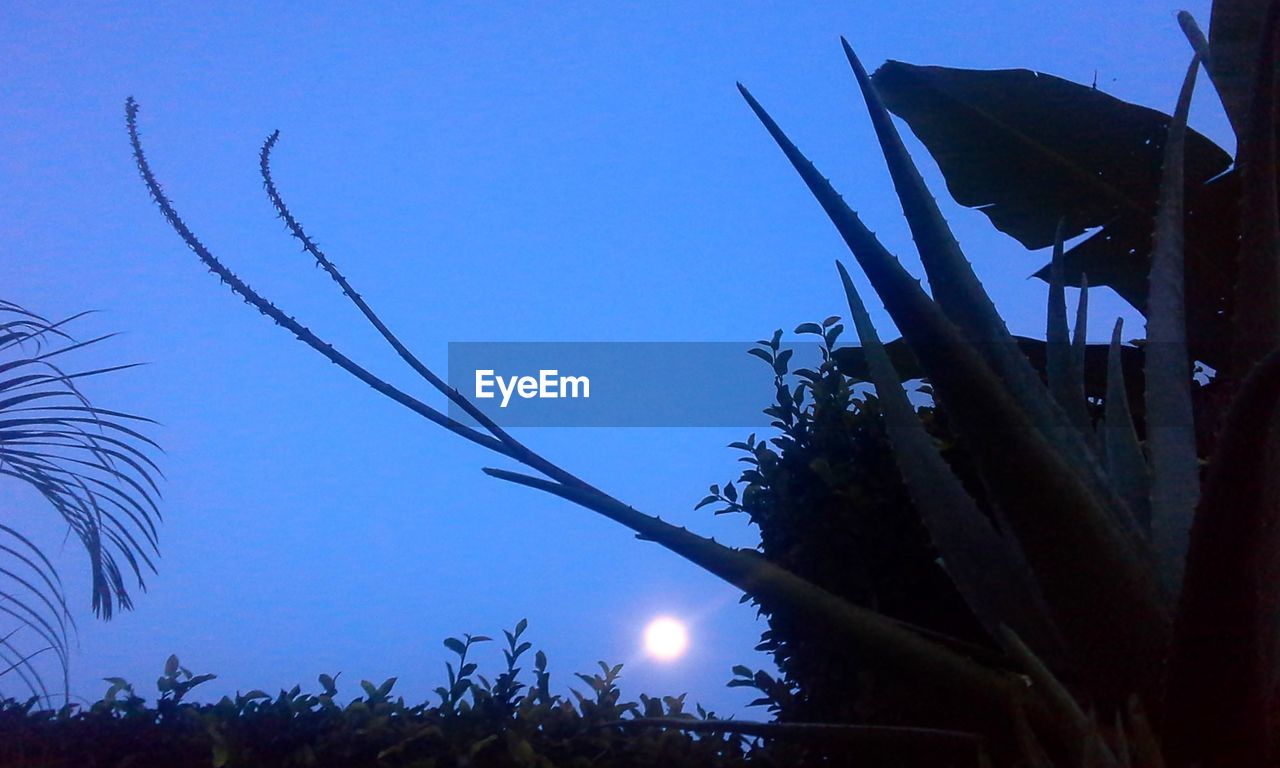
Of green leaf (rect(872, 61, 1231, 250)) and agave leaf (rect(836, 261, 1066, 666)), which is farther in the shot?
green leaf (rect(872, 61, 1231, 250))

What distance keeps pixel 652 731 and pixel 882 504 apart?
3.22 ft

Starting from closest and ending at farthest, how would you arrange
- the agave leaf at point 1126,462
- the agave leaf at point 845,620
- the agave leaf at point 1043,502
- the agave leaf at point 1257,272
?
the agave leaf at point 1043,502 < the agave leaf at point 845,620 < the agave leaf at point 1257,272 < the agave leaf at point 1126,462

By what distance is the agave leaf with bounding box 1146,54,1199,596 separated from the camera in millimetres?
1697

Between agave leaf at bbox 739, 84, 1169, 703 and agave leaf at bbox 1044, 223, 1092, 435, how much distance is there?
2.00 feet

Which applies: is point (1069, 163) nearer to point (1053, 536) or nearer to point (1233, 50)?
point (1233, 50)

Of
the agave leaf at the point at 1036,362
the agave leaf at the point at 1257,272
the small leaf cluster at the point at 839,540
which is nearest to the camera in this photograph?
the agave leaf at the point at 1257,272

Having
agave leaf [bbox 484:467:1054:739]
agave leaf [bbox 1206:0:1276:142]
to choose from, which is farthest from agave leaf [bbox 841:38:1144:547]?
agave leaf [bbox 1206:0:1276:142]

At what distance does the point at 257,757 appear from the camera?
6.40ft

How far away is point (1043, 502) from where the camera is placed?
1.29m

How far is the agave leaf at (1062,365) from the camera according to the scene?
1.99 meters

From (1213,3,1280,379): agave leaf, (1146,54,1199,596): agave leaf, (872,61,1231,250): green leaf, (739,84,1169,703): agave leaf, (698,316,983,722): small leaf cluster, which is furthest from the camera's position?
(872,61,1231,250): green leaf

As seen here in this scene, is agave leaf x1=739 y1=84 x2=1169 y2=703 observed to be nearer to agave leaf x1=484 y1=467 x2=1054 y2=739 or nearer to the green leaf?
agave leaf x1=484 y1=467 x2=1054 y2=739

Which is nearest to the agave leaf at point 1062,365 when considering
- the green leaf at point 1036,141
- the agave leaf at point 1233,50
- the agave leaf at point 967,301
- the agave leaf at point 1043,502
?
the agave leaf at point 967,301

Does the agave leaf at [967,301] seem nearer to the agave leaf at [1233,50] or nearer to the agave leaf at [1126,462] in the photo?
the agave leaf at [1126,462]
